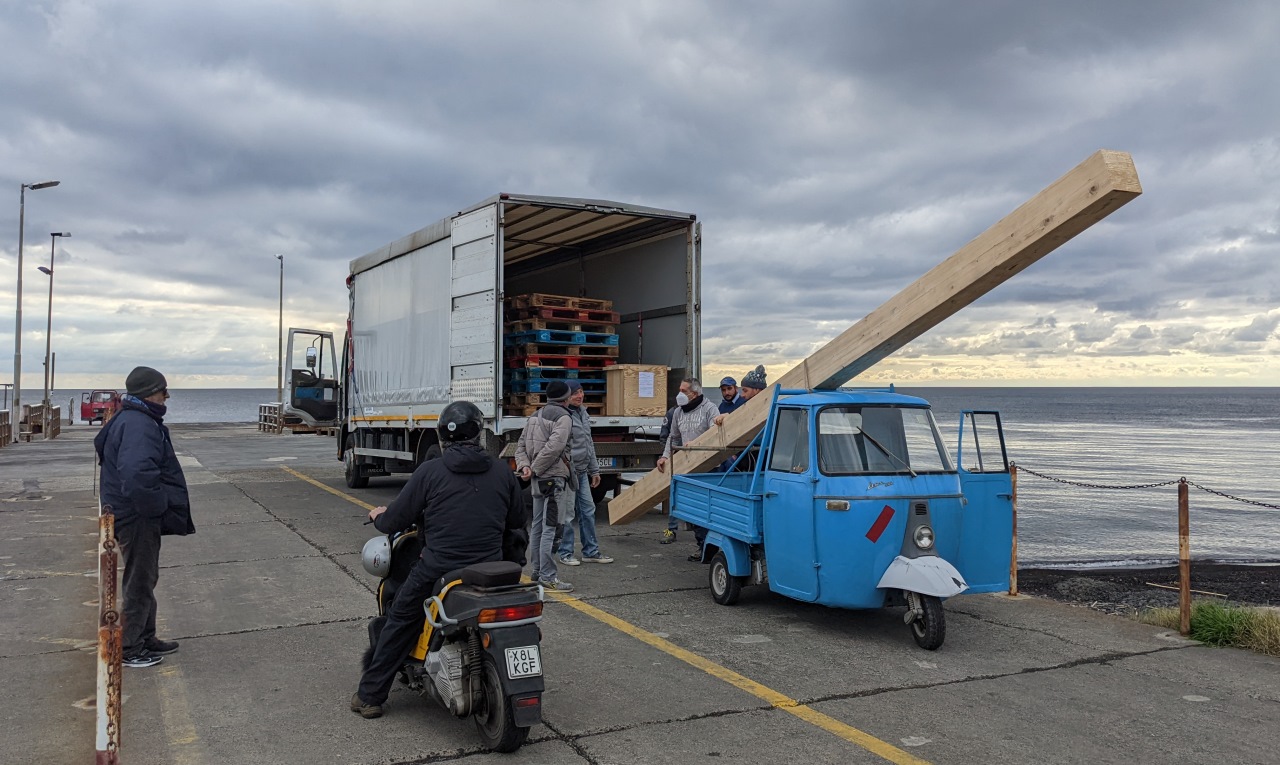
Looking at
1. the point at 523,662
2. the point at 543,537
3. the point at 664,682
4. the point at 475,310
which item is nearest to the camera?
the point at 523,662

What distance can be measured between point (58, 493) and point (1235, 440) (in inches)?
1862

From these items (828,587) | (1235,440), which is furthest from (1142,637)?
(1235,440)

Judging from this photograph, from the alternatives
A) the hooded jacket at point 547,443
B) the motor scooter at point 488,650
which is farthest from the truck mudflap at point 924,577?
the hooded jacket at point 547,443

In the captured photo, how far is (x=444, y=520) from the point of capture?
4.66m

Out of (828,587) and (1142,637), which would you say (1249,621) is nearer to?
(1142,637)

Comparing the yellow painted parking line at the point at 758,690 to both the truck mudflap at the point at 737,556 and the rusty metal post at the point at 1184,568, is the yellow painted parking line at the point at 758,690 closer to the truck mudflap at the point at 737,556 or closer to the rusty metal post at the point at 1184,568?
the truck mudflap at the point at 737,556

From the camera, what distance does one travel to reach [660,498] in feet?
33.1

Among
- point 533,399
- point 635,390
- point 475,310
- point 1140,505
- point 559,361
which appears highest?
point 475,310

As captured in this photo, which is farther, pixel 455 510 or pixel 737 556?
pixel 737 556

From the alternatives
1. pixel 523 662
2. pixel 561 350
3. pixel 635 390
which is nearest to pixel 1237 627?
pixel 523 662

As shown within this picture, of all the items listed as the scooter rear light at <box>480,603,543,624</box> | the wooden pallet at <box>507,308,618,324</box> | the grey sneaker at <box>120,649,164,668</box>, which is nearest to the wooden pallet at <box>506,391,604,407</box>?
the wooden pallet at <box>507,308,618,324</box>

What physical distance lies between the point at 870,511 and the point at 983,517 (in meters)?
1.11

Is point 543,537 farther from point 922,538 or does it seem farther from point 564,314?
point 564,314

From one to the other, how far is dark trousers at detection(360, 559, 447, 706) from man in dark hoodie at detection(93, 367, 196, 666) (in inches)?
74.8
